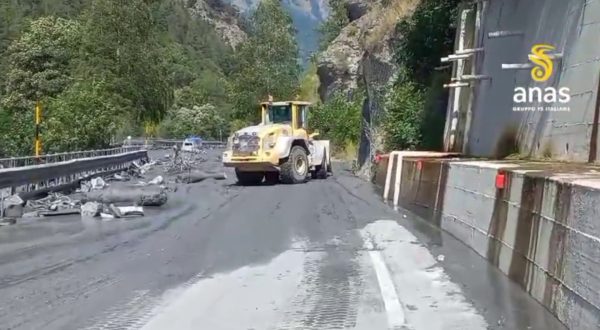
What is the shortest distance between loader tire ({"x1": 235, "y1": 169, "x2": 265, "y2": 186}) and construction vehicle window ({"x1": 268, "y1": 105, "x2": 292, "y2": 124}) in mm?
1925

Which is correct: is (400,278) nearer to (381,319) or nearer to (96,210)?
(381,319)

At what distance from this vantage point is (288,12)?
83.8 meters

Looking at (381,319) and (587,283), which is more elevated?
(587,283)

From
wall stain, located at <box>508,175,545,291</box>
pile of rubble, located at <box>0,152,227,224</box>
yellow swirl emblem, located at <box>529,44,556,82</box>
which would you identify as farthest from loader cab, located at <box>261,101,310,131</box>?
wall stain, located at <box>508,175,545,291</box>

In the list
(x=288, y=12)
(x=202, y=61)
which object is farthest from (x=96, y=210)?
(x=202, y=61)

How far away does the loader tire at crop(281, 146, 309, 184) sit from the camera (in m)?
24.9

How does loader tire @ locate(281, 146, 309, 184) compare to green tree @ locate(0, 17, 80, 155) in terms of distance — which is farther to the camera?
green tree @ locate(0, 17, 80, 155)

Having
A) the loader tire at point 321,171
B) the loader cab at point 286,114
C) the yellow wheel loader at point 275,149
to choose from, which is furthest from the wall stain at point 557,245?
the loader tire at point 321,171

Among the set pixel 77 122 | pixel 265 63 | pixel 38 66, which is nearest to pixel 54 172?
pixel 77 122

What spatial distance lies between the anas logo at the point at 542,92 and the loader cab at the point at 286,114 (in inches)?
407

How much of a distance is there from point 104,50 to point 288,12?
21.6 metres

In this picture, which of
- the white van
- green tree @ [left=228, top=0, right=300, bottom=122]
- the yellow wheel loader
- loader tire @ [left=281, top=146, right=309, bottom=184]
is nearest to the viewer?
the yellow wheel loader

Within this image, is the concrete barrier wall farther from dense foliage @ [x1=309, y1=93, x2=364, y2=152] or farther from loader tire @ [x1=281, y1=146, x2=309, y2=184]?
dense foliage @ [x1=309, y1=93, x2=364, y2=152]

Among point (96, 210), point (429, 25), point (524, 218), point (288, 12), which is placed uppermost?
point (288, 12)
